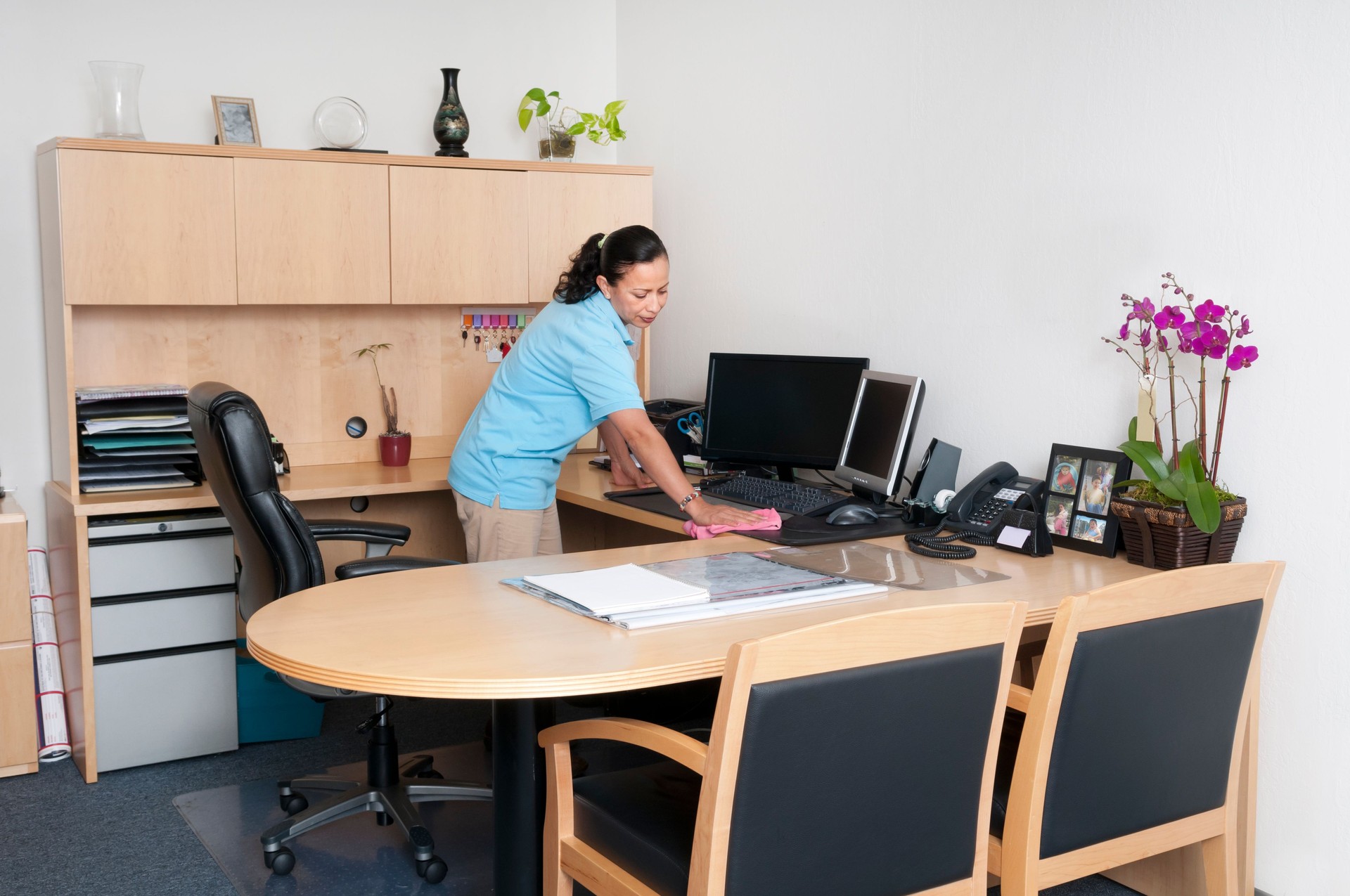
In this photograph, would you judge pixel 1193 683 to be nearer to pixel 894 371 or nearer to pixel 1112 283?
pixel 1112 283

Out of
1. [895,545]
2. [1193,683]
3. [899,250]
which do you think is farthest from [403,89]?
[1193,683]

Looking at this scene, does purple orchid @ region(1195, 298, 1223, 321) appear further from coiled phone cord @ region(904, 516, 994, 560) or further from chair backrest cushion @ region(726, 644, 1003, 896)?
chair backrest cushion @ region(726, 644, 1003, 896)

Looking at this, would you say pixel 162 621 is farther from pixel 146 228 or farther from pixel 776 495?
pixel 776 495

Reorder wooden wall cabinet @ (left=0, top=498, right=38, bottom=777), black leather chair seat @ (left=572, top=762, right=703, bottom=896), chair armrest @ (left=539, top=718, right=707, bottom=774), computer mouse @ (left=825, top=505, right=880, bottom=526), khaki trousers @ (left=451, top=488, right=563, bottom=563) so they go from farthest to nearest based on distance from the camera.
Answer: wooden wall cabinet @ (left=0, top=498, right=38, bottom=777), khaki trousers @ (left=451, top=488, right=563, bottom=563), computer mouse @ (left=825, top=505, right=880, bottom=526), black leather chair seat @ (left=572, top=762, right=703, bottom=896), chair armrest @ (left=539, top=718, right=707, bottom=774)

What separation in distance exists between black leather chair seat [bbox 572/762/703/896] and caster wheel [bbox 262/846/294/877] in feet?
3.65

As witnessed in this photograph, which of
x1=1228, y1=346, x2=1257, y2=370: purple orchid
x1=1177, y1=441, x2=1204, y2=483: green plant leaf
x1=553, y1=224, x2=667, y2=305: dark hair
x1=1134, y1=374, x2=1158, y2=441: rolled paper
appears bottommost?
x1=1177, y1=441, x2=1204, y2=483: green plant leaf

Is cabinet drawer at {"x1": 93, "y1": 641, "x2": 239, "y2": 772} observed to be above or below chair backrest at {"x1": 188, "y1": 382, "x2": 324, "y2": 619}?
below

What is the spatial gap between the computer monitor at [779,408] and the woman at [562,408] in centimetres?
62

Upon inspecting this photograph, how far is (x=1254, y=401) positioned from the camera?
2.52 meters

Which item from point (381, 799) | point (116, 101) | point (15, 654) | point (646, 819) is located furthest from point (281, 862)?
point (116, 101)

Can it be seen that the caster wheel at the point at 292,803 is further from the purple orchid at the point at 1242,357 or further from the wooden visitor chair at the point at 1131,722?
the purple orchid at the point at 1242,357

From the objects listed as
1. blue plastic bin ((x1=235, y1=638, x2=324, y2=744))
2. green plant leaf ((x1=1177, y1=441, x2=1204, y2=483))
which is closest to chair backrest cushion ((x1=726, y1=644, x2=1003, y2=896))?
green plant leaf ((x1=1177, y1=441, x2=1204, y2=483))

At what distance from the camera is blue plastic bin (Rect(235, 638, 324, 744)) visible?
3.65m

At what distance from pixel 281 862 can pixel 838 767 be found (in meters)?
1.75
